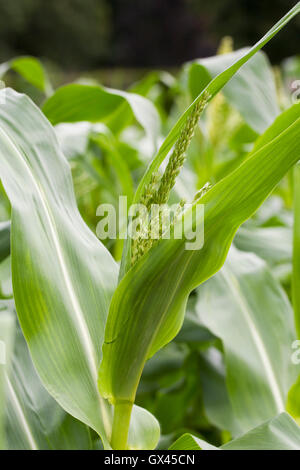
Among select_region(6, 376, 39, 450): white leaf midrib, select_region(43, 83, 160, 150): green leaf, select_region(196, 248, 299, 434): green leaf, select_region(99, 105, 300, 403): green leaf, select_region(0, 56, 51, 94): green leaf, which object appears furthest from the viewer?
select_region(0, 56, 51, 94): green leaf

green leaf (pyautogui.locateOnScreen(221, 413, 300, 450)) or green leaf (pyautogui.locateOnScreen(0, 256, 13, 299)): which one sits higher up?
green leaf (pyautogui.locateOnScreen(0, 256, 13, 299))

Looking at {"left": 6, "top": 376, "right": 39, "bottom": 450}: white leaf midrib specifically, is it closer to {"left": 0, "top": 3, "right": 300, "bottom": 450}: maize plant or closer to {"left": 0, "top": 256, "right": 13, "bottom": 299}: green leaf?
{"left": 0, "top": 3, "right": 300, "bottom": 450}: maize plant

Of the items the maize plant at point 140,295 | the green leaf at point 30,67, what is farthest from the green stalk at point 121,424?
the green leaf at point 30,67

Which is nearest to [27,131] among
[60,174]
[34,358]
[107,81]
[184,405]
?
[60,174]

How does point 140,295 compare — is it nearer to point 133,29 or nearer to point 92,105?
point 92,105

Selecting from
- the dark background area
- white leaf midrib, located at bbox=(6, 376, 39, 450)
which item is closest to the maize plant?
white leaf midrib, located at bbox=(6, 376, 39, 450)

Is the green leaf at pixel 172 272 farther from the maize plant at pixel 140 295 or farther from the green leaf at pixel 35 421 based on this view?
the green leaf at pixel 35 421
